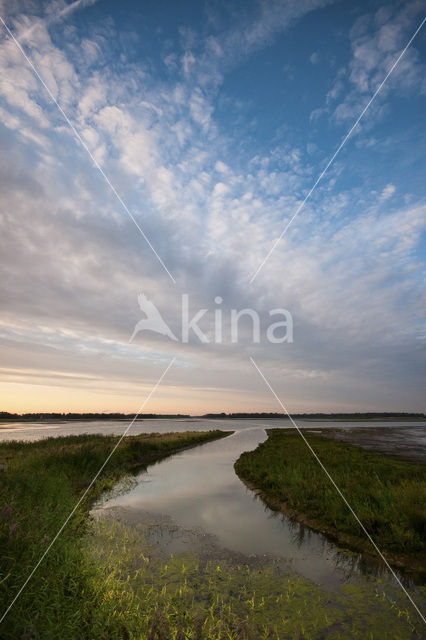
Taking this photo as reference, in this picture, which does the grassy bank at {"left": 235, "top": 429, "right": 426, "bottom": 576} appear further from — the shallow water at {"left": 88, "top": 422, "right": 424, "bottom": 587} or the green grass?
the green grass

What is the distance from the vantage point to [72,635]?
4.87 metres

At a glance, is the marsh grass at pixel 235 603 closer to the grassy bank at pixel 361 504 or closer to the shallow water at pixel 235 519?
the shallow water at pixel 235 519

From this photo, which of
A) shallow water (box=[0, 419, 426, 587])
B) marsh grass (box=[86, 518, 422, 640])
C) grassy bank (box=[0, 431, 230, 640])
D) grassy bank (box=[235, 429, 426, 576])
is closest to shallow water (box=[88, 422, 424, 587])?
shallow water (box=[0, 419, 426, 587])

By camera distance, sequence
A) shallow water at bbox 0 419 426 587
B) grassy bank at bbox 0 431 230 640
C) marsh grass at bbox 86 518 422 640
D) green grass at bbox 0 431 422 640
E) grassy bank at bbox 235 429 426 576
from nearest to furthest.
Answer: grassy bank at bbox 0 431 230 640
green grass at bbox 0 431 422 640
marsh grass at bbox 86 518 422 640
shallow water at bbox 0 419 426 587
grassy bank at bbox 235 429 426 576

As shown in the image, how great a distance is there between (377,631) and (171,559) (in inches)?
214

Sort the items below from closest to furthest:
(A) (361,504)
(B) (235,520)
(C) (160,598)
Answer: (C) (160,598) < (A) (361,504) < (B) (235,520)

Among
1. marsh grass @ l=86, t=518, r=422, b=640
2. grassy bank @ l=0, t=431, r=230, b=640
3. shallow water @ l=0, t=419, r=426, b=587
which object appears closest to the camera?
grassy bank @ l=0, t=431, r=230, b=640

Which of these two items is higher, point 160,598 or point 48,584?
point 48,584

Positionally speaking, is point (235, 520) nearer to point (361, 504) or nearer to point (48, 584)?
point (361, 504)

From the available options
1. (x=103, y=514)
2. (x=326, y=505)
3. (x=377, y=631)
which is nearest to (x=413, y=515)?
(x=326, y=505)

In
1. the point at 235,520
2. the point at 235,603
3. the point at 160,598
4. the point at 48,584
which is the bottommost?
the point at 235,520

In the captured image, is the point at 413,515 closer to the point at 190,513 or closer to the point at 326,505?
the point at 326,505

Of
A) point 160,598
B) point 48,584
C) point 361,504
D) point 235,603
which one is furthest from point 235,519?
point 48,584

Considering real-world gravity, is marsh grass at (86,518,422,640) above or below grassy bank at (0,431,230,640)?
below
